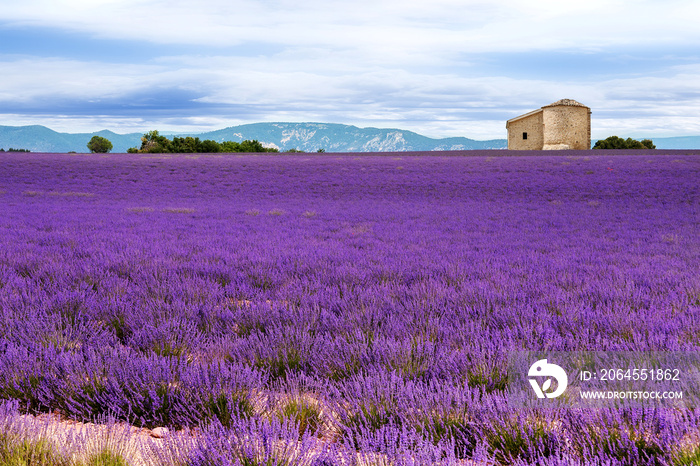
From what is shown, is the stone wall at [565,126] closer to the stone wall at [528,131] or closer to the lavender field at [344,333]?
the stone wall at [528,131]

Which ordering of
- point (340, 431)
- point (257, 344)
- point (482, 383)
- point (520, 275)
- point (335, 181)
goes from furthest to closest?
point (335, 181), point (520, 275), point (257, 344), point (482, 383), point (340, 431)

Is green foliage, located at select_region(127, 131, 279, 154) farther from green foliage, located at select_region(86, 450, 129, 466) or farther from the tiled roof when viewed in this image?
green foliage, located at select_region(86, 450, 129, 466)

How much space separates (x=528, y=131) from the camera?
175 feet

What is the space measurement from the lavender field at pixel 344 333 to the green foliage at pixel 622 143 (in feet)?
189

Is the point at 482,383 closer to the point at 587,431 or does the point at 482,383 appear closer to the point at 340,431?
the point at 587,431

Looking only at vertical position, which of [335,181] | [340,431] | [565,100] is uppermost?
[565,100]

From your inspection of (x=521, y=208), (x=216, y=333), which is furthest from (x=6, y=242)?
(x=521, y=208)

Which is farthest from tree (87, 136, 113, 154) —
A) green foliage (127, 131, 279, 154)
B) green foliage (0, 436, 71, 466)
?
green foliage (0, 436, 71, 466)

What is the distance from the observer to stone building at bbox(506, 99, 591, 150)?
49.1 meters

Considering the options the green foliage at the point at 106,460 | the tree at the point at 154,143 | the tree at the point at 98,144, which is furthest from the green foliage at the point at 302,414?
the tree at the point at 98,144

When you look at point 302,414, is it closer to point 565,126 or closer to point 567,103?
point 567,103

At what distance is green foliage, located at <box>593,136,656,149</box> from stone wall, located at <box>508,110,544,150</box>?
453 inches

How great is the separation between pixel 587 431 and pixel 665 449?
257 mm

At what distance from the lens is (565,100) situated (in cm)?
4891
